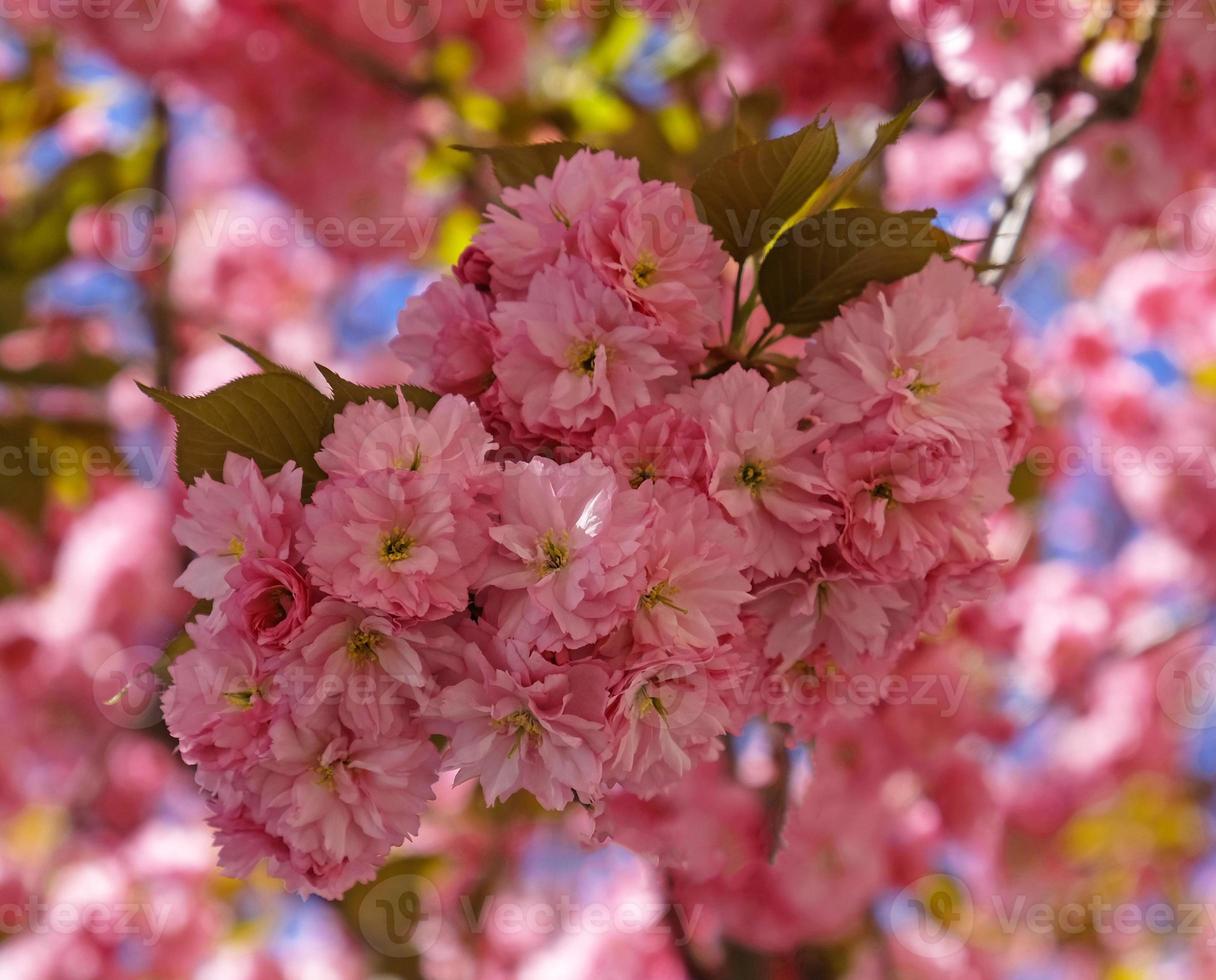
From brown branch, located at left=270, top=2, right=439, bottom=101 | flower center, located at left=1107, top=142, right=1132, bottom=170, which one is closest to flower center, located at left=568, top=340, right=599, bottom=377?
flower center, located at left=1107, top=142, right=1132, bottom=170

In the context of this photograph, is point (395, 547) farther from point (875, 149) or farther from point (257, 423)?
point (875, 149)

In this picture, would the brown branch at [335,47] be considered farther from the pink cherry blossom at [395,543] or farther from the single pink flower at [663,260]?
the pink cherry blossom at [395,543]

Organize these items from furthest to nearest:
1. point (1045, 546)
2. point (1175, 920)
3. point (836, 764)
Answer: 1. point (1175, 920)
2. point (1045, 546)
3. point (836, 764)

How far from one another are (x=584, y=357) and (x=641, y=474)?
0.07 m

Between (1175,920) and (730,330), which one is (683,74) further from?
(1175,920)

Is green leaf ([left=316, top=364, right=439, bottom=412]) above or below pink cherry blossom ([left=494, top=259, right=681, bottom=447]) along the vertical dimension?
below

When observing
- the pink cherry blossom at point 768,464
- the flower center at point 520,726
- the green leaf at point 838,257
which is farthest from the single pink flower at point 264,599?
the green leaf at point 838,257

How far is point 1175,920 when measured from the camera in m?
2.87

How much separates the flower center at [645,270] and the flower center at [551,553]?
0.16 meters

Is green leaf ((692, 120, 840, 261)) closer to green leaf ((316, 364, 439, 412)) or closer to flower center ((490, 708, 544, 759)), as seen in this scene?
green leaf ((316, 364, 439, 412))

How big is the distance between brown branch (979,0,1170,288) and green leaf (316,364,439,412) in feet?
1.62

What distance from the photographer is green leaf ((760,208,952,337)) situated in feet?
2.19

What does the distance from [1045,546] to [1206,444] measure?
45 cm

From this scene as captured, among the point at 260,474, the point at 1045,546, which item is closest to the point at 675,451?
the point at 260,474
